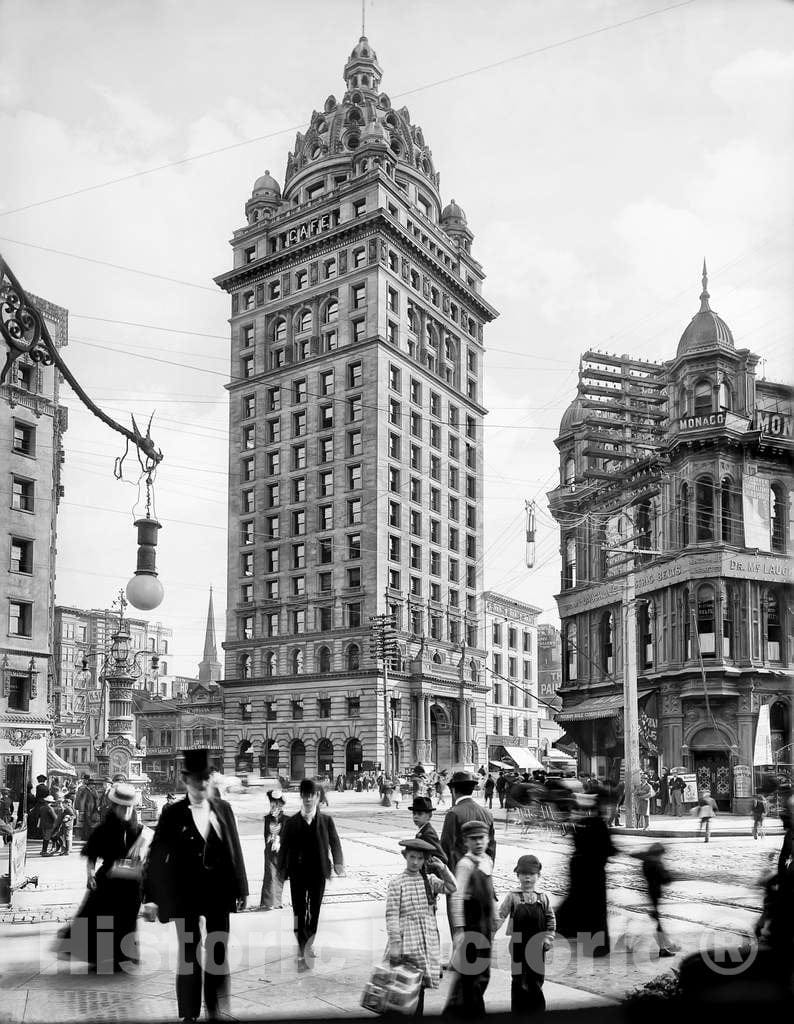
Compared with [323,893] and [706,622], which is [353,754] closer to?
[323,893]

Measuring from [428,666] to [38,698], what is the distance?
4.59 metres

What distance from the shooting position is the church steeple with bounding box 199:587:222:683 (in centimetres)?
1036

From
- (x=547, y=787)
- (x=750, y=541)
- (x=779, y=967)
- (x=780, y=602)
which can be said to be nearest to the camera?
(x=779, y=967)

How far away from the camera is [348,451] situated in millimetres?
10867

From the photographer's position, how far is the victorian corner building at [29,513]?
855 centimetres

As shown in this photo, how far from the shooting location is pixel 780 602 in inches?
547

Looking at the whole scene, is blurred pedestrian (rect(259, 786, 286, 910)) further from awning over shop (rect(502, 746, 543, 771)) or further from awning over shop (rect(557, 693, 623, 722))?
awning over shop (rect(502, 746, 543, 771))

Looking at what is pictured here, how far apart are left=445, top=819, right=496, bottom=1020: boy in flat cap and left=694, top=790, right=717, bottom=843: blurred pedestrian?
950cm

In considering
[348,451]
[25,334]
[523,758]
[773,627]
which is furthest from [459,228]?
[523,758]

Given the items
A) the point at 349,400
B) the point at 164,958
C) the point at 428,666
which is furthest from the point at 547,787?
the point at 164,958

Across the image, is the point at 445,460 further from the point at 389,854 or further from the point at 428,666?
the point at 389,854

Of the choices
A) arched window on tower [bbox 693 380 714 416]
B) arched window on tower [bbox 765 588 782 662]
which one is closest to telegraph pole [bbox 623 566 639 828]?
arched window on tower [bbox 765 588 782 662]

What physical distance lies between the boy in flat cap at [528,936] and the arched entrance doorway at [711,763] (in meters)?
14.4

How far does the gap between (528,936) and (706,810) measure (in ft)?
40.9
